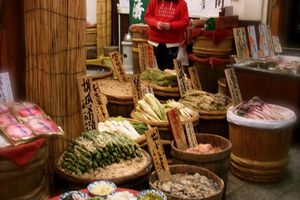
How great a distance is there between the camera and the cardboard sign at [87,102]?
3.87 meters

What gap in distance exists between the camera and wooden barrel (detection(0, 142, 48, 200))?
2.83 metres

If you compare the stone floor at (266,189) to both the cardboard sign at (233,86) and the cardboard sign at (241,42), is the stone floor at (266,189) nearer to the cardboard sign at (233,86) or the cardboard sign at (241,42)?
the cardboard sign at (233,86)

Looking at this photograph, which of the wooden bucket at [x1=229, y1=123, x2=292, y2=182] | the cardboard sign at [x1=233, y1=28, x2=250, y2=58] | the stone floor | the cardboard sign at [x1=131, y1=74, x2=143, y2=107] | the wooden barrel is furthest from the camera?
the cardboard sign at [x1=233, y1=28, x2=250, y2=58]

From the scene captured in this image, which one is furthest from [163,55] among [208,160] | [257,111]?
[208,160]

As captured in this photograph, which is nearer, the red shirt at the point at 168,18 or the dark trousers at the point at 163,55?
the red shirt at the point at 168,18

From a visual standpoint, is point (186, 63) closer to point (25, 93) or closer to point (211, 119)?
point (211, 119)

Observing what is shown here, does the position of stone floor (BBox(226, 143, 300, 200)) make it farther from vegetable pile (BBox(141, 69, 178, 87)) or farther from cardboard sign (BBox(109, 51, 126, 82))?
cardboard sign (BBox(109, 51, 126, 82))

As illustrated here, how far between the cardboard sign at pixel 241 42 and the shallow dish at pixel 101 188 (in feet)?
16.2

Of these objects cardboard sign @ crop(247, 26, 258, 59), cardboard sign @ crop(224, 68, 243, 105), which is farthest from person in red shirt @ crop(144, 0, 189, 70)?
cardboard sign @ crop(224, 68, 243, 105)

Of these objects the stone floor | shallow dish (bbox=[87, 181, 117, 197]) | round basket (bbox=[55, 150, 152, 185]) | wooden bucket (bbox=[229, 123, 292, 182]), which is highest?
shallow dish (bbox=[87, 181, 117, 197])

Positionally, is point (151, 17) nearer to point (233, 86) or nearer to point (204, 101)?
point (233, 86)

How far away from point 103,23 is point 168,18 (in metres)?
4.40

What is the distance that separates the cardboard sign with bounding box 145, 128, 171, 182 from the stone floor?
4.09ft

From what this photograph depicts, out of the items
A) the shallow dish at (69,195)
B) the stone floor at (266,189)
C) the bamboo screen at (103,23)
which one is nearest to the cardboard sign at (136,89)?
the stone floor at (266,189)
